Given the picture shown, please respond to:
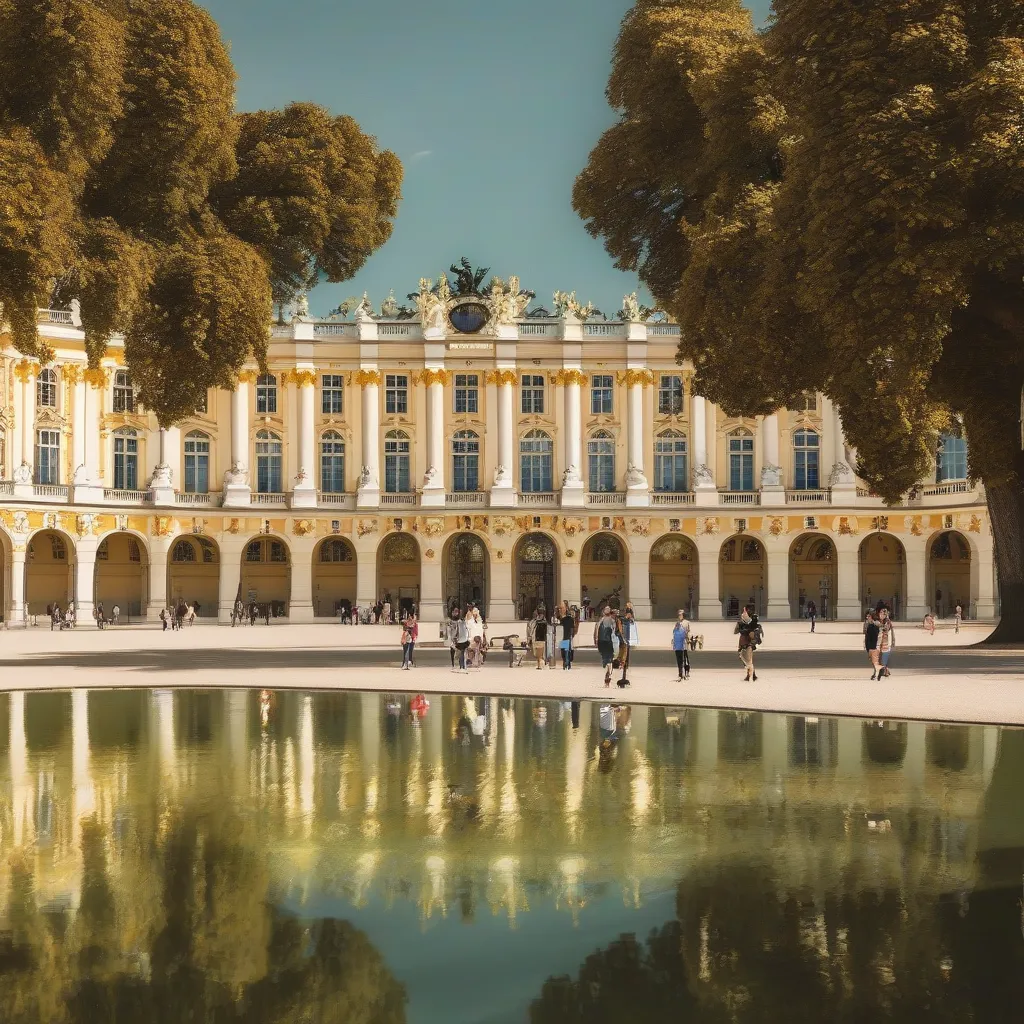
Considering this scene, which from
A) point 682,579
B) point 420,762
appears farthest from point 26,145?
point 682,579

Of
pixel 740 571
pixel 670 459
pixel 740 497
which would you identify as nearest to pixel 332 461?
pixel 670 459

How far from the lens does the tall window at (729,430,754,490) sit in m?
66.4

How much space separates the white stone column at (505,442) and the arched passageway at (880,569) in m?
18.4

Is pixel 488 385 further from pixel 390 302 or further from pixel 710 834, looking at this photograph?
pixel 710 834

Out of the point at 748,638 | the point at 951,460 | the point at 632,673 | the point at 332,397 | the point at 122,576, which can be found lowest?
the point at 632,673

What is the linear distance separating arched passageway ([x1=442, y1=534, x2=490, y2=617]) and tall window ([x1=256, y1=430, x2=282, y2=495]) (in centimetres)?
950

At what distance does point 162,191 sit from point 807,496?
139ft

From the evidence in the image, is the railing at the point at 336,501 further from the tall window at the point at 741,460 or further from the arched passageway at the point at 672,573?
the tall window at the point at 741,460

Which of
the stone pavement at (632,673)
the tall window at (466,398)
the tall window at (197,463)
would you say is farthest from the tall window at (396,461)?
the stone pavement at (632,673)

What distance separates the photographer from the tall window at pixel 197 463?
6506cm

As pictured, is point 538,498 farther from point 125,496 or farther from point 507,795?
point 507,795

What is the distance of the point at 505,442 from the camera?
66.1m

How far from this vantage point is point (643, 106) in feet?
118

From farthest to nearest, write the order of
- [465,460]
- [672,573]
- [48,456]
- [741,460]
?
[672,573], [465,460], [741,460], [48,456]
